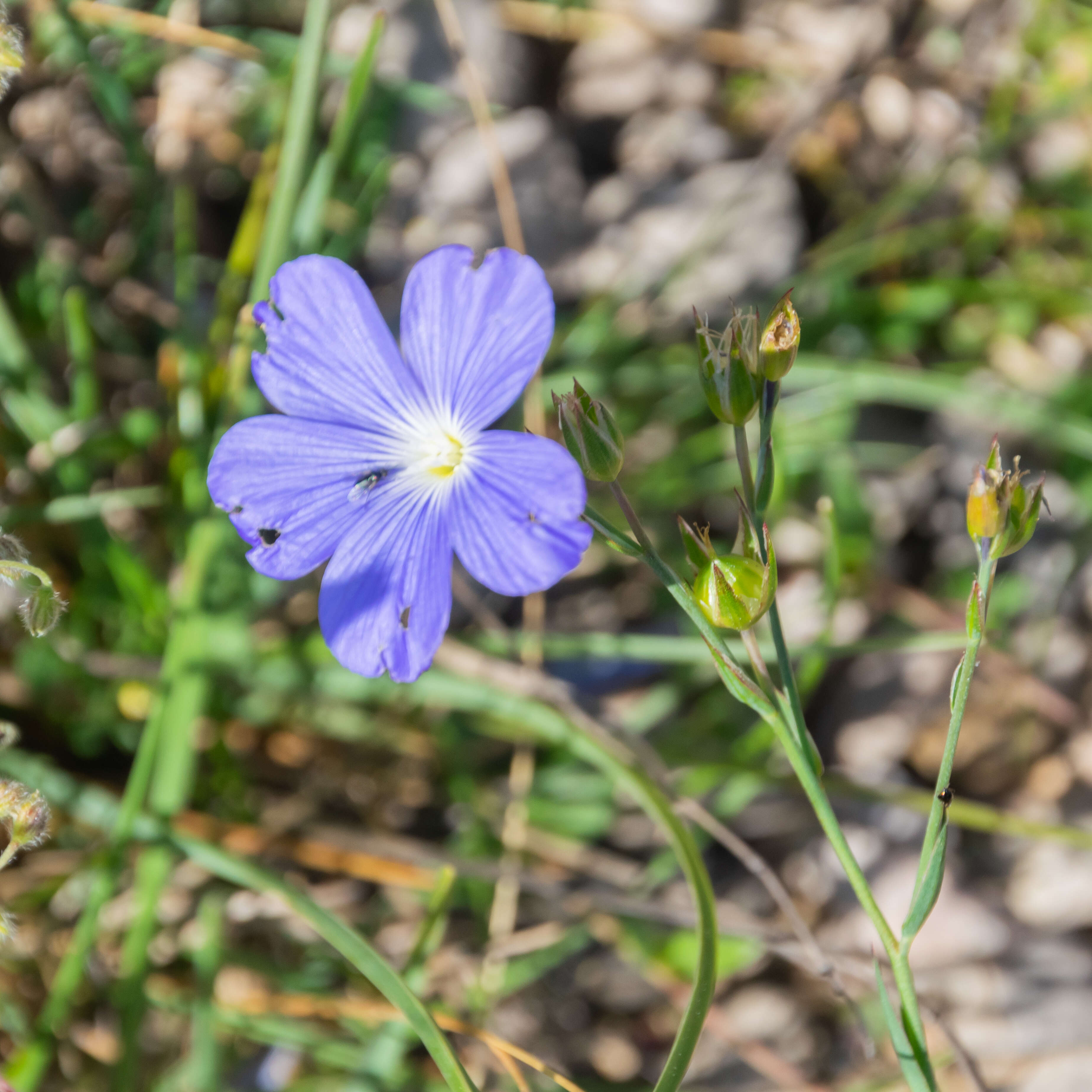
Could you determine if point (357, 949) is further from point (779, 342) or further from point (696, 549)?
point (779, 342)

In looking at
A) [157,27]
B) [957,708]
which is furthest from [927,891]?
[157,27]

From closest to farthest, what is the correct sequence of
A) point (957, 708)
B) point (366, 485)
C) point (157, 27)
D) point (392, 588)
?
point (957, 708) < point (392, 588) < point (366, 485) < point (157, 27)

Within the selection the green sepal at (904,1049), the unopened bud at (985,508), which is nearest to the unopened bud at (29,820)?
the green sepal at (904,1049)

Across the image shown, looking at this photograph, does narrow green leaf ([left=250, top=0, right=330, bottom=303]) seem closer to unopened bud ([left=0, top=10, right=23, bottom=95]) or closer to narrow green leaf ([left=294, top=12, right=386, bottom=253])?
narrow green leaf ([left=294, top=12, right=386, bottom=253])

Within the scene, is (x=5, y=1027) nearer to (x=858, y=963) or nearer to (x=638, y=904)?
(x=638, y=904)

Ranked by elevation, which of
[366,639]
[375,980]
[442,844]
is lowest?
[442,844]

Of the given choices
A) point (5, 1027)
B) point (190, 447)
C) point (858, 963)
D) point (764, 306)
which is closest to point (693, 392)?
point (764, 306)
